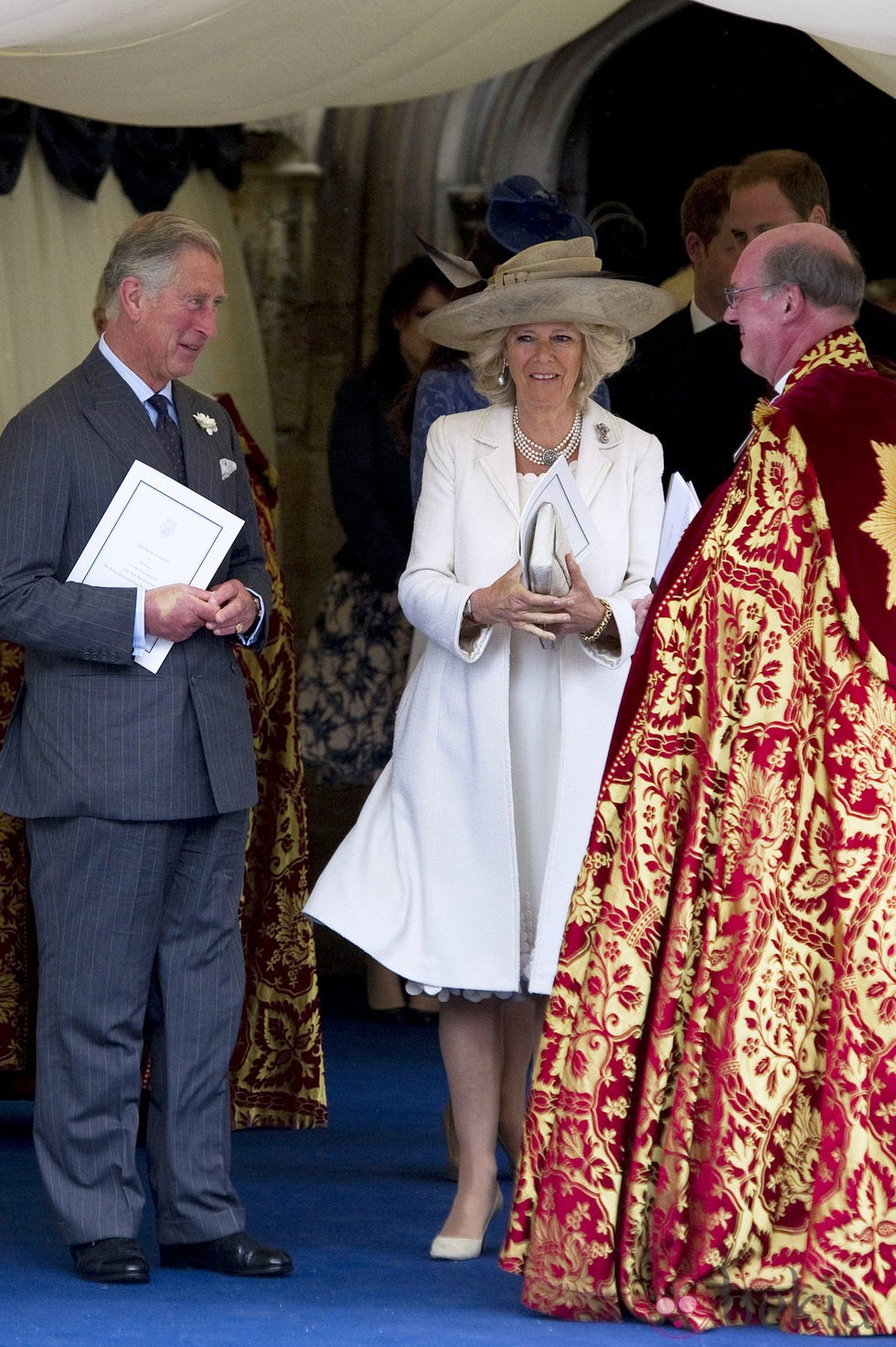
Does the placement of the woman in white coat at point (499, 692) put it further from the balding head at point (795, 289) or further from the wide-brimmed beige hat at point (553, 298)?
the balding head at point (795, 289)

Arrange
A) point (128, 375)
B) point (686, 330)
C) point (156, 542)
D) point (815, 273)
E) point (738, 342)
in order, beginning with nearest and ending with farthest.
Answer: point (815, 273), point (156, 542), point (128, 375), point (738, 342), point (686, 330)

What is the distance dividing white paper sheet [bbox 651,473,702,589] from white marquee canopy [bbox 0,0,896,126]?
792mm

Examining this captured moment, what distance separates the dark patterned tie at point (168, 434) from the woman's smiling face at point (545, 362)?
0.68 meters

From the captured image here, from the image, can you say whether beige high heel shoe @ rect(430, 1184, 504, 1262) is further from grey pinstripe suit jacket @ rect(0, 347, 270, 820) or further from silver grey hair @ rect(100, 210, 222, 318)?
silver grey hair @ rect(100, 210, 222, 318)

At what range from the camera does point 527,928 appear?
3.90 metres

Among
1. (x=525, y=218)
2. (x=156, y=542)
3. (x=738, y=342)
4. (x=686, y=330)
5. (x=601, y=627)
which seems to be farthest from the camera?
(x=686, y=330)

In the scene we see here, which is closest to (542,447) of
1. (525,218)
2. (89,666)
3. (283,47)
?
(525,218)

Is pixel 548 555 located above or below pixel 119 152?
below

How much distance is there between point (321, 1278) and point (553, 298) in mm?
1805

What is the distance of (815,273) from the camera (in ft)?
11.4

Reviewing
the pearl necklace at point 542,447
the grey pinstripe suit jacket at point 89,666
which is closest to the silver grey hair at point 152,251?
the grey pinstripe suit jacket at point 89,666

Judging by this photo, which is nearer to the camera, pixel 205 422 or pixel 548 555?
pixel 548 555

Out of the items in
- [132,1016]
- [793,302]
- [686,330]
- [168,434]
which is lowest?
[132,1016]

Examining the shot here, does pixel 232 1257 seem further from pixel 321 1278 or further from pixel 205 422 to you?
pixel 205 422
